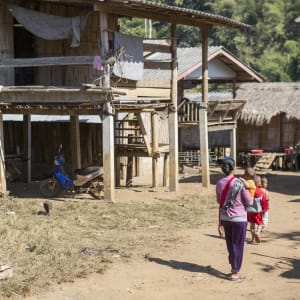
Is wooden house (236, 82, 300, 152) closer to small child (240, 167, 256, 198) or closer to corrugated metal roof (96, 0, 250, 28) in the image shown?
corrugated metal roof (96, 0, 250, 28)

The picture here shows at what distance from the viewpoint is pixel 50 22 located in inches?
562

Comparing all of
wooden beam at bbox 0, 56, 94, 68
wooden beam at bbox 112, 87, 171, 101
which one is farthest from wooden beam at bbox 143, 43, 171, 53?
wooden beam at bbox 0, 56, 94, 68

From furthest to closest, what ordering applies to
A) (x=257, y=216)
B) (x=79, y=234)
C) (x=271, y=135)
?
(x=271, y=135) → (x=79, y=234) → (x=257, y=216)

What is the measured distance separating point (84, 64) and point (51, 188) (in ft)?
10.6

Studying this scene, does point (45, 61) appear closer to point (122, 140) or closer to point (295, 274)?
point (122, 140)

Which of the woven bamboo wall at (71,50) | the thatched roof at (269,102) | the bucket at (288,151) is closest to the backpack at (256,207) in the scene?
the woven bamboo wall at (71,50)

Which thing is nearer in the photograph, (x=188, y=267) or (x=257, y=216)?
(x=188, y=267)

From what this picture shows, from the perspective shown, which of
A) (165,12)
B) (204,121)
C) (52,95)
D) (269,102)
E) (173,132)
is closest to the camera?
(52,95)

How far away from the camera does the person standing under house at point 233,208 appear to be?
7.90m

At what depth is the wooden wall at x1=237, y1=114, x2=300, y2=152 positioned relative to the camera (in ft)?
81.9

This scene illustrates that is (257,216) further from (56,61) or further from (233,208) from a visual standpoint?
(56,61)

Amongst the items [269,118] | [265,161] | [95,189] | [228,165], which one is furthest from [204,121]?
[228,165]

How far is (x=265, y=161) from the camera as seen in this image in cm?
2380

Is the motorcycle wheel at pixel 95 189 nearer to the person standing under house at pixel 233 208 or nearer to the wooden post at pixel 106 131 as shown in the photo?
the wooden post at pixel 106 131
